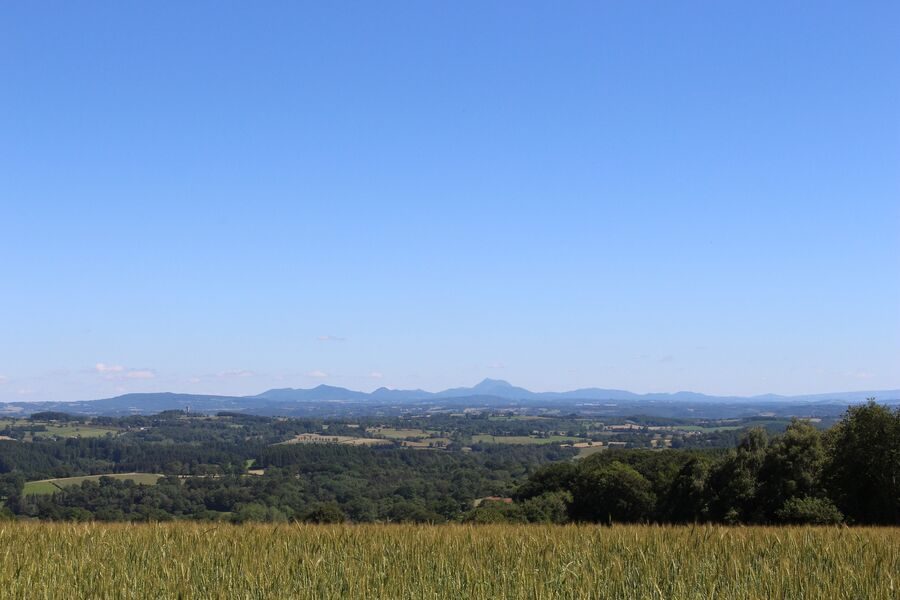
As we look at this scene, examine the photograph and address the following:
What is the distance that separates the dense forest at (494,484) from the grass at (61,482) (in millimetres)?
2098

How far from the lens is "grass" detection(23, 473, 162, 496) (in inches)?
4329

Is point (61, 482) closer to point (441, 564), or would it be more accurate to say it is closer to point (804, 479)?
point (804, 479)

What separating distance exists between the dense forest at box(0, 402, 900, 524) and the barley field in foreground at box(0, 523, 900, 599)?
3.74m

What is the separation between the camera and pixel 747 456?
122 ft

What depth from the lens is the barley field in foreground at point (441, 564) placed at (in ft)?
20.2

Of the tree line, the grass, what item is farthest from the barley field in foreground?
the grass

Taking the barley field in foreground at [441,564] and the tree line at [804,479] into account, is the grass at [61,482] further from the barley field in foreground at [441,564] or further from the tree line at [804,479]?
the barley field in foreground at [441,564]

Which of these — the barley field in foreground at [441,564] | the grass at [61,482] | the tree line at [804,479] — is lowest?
the grass at [61,482]

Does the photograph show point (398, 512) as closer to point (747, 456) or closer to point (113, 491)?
point (113, 491)

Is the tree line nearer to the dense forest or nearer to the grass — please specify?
the dense forest

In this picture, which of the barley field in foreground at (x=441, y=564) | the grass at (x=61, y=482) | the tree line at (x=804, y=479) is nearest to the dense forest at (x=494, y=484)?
the tree line at (x=804, y=479)

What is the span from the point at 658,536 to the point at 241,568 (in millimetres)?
4847

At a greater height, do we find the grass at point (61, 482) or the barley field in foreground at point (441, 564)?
the barley field in foreground at point (441, 564)

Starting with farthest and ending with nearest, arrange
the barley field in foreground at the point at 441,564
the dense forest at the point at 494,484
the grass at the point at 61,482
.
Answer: the grass at the point at 61,482, the dense forest at the point at 494,484, the barley field in foreground at the point at 441,564
